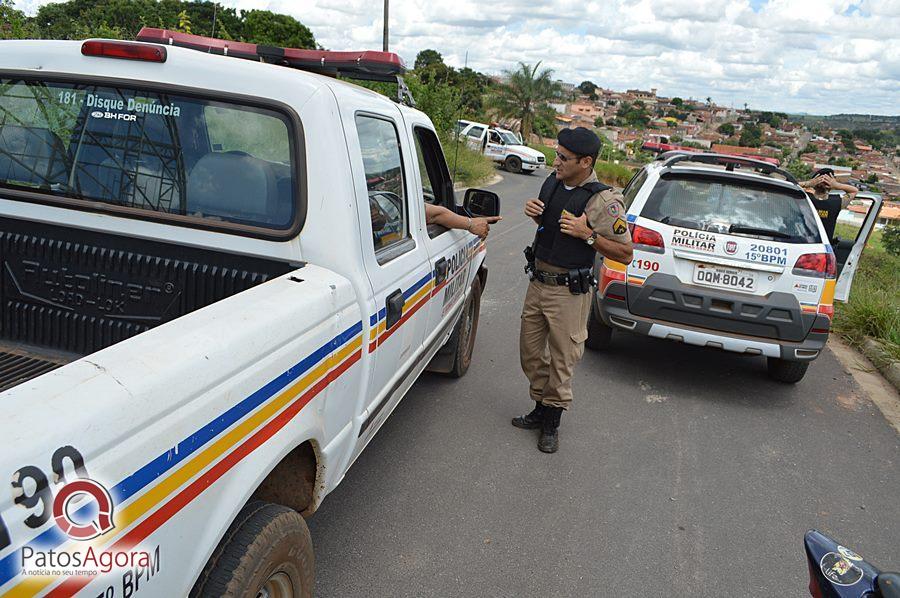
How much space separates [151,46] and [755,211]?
14.4 ft

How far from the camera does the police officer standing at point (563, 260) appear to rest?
3.87 metres

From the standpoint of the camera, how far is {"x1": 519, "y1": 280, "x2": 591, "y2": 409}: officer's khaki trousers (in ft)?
13.5

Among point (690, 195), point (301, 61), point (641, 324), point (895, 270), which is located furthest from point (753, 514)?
point (895, 270)

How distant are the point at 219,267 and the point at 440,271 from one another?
1436 mm

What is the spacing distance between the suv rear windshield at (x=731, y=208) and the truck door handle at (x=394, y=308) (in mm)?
3033

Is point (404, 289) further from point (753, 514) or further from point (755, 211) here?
point (755, 211)

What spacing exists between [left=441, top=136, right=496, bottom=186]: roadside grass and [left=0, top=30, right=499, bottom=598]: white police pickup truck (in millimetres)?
15342

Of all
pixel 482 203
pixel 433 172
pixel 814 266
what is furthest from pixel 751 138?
→ pixel 433 172

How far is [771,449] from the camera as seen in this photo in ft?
15.1

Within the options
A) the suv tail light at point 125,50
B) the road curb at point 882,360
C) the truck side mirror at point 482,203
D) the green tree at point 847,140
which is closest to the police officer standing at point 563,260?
the truck side mirror at point 482,203

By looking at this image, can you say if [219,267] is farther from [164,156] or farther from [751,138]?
[751,138]

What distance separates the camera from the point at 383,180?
311 centimetres
